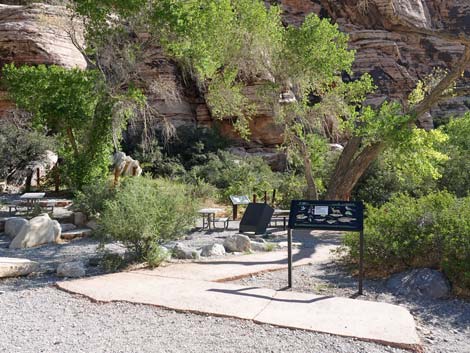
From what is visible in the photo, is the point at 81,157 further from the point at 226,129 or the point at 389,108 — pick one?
the point at 226,129

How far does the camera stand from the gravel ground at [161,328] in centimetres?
359

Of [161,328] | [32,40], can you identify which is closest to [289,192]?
[161,328]

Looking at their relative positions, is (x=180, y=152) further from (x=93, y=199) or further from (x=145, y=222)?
(x=145, y=222)

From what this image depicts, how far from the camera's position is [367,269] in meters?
6.21

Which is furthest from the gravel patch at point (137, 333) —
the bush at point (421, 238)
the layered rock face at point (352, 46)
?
A: the layered rock face at point (352, 46)

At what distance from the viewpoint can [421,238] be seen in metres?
5.75

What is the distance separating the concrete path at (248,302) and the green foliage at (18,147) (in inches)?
579

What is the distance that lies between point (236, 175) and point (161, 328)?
1532 cm

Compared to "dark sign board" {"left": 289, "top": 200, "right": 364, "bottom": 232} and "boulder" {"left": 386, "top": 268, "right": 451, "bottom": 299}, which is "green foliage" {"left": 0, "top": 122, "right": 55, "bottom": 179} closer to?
"dark sign board" {"left": 289, "top": 200, "right": 364, "bottom": 232}

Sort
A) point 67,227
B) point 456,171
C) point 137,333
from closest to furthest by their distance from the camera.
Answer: point 137,333
point 67,227
point 456,171

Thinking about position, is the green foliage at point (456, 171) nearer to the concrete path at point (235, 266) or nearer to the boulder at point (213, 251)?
the concrete path at point (235, 266)

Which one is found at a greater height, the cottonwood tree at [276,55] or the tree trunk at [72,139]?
the cottonwood tree at [276,55]

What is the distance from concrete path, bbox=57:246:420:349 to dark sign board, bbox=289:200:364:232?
87cm

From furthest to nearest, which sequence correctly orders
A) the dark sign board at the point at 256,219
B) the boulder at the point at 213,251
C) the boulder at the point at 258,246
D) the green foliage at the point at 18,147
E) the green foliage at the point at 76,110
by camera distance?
the green foliage at the point at 18,147, the green foliage at the point at 76,110, the dark sign board at the point at 256,219, the boulder at the point at 258,246, the boulder at the point at 213,251
